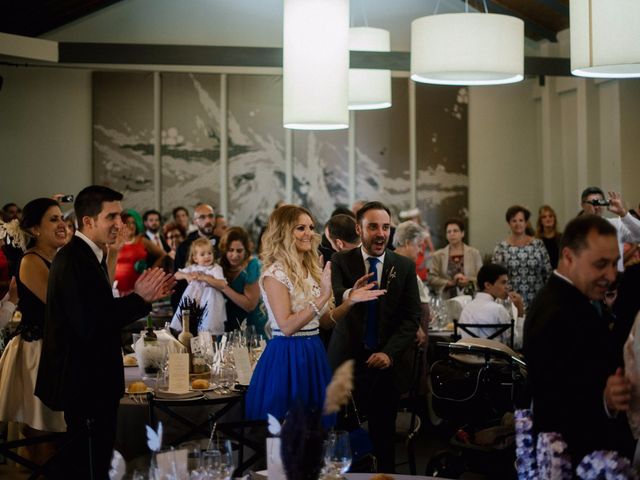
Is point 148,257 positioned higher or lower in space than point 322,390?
higher

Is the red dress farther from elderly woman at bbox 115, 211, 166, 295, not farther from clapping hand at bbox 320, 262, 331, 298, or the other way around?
clapping hand at bbox 320, 262, 331, 298

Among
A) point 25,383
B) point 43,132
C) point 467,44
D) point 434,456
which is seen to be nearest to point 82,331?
Answer: point 25,383

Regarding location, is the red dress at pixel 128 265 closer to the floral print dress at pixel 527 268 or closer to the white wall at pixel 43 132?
the floral print dress at pixel 527 268

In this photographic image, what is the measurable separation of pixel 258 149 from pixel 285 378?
31.7 ft

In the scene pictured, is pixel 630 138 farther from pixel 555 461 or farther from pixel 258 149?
pixel 555 461

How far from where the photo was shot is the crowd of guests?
2.61m

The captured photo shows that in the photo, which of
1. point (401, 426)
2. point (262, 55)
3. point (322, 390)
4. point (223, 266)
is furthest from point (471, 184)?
point (322, 390)

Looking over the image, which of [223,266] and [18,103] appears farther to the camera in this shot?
[18,103]

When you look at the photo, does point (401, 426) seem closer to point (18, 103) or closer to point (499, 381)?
point (499, 381)

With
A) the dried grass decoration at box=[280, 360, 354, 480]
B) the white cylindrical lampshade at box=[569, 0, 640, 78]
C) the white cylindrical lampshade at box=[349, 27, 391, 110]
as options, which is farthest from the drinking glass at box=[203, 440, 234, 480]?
the white cylindrical lampshade at box=[349, 27, 391, 110]

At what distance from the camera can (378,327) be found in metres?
4.84

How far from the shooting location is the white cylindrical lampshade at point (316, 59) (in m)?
4.64

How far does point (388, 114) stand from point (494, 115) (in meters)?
1.58

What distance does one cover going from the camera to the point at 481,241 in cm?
1387
